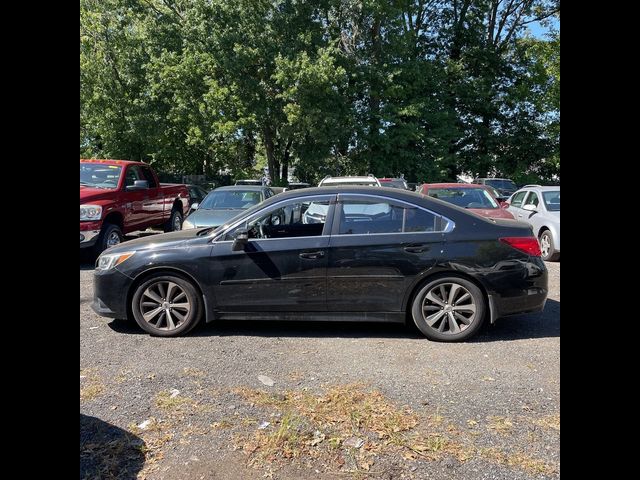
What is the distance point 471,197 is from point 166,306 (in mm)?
7113

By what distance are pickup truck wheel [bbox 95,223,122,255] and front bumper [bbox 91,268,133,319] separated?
4.28 metres

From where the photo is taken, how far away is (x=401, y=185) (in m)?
13.3

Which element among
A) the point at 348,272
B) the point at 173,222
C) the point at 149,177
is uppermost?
the point at 149,177

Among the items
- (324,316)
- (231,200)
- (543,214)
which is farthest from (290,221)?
(543,214)

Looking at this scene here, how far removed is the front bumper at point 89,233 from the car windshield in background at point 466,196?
22.0 ft

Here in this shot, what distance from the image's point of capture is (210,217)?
9.86 meters

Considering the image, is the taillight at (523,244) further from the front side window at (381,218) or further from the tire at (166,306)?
the tire at (166,306)

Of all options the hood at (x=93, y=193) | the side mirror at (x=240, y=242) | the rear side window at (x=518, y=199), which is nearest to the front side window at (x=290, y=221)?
the side mirror at (x=240, y=242)

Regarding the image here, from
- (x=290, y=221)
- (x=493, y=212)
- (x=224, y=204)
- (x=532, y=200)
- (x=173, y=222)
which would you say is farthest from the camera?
(x=173, y=222)

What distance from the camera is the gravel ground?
283 centimetres

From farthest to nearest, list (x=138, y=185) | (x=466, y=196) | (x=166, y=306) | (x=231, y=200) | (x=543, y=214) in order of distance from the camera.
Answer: (x=231, y=200), (x=543, y=214), (x=466, y=196), (x=138, y=185), (x=166, y=306)

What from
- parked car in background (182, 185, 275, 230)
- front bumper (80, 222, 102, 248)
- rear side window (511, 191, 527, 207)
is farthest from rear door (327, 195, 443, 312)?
rear side window (511, 191, 527, 207)

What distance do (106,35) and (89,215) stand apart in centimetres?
1737

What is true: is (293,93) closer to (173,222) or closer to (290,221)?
(173,222)
